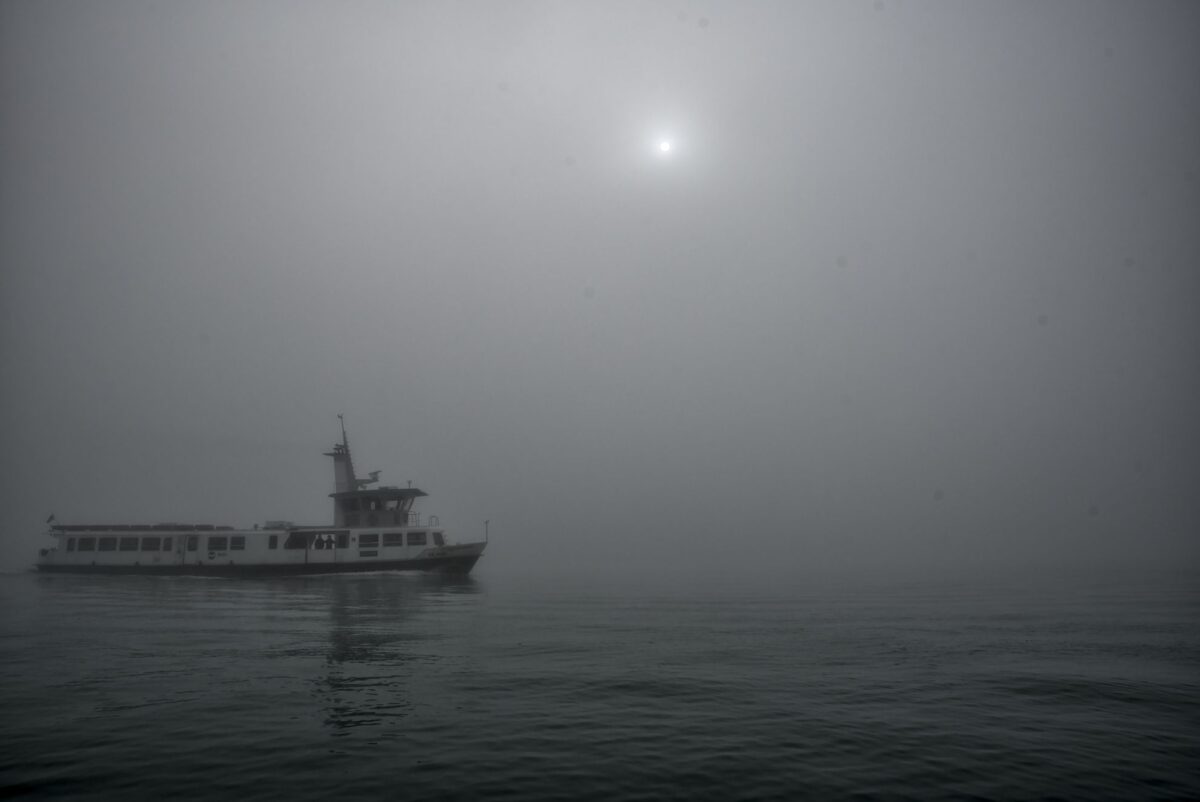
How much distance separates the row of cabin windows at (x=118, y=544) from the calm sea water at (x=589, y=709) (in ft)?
139

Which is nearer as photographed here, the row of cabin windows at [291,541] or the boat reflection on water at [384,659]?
the boat reflection on water at [384,659]

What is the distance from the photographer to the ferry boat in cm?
7325

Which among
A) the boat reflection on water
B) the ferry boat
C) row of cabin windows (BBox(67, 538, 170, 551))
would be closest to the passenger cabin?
the ferry boat

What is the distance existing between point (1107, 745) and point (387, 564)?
221 ft

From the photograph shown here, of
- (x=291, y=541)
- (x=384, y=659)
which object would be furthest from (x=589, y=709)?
(x=291, y=541)

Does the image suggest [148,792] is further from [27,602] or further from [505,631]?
[27,602]

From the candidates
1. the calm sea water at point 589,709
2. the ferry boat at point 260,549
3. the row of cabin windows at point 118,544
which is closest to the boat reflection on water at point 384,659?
the calm sea water at point 589,709

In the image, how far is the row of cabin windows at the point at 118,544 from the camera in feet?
249

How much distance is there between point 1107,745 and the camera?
49.7 feet

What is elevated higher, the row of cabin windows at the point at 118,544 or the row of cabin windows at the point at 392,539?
the row of cabin windows at the point at 392,539

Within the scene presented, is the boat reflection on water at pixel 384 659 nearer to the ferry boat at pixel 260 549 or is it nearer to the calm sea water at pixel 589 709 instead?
the calm sea water at pixel 589 709

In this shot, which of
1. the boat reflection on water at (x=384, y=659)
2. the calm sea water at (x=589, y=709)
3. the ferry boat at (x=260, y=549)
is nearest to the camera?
the calm sea water at (x=589, y=709)

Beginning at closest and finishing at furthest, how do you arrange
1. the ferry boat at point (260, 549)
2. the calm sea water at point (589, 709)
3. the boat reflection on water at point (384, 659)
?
the calm sea water at point (589, 709)
the boat reflection on water at point (384, 659)
the ferry boat at point (260, 549)

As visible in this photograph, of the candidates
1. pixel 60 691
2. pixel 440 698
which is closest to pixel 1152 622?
pixel 440 698
